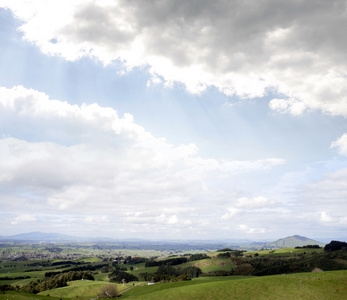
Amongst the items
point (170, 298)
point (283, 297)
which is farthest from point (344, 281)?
point (170, 298)

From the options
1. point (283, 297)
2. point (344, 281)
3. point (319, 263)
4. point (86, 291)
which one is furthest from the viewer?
point (319, 263)

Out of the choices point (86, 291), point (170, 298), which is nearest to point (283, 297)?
point (170, 298)

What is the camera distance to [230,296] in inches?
3263

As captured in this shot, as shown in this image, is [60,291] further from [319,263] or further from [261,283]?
[319,263]

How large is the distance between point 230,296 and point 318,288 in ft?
87.4

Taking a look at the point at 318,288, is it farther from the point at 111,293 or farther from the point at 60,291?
the point at 60,291

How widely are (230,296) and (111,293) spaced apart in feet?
221

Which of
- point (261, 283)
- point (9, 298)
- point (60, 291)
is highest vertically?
point (261, 283)

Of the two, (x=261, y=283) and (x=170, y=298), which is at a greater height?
(x=261, y=283)

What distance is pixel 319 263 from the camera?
647 feet

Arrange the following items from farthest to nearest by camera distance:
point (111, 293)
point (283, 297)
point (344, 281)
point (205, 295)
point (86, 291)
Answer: point (86, 291), point (111, 293), point (205, 295), point (344, 281), point (283, 297)

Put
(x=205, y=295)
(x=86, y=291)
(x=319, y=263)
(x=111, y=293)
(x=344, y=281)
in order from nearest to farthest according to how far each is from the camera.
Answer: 1. (x=344, y=281)
2. (x=205, y=295)
3. (x=111, y=293)
4. (x=86, y=291)
5. (x=319, y=263)

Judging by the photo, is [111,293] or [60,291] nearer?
[111,293]

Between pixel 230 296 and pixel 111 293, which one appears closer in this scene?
pixel 230 296
